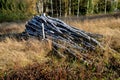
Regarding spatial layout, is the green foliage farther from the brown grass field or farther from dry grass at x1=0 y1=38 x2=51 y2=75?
the brown grass field

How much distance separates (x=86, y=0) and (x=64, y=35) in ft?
110

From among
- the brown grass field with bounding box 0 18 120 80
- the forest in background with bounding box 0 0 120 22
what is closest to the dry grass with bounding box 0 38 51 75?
the brown grass field with bounding box 0 18 120 80

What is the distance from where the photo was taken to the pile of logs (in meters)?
8.03

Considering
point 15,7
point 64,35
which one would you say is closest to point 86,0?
point 15,7

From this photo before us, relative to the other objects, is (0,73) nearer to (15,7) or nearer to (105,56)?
(105,56)

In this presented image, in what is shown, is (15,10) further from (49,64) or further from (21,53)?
(49,64)

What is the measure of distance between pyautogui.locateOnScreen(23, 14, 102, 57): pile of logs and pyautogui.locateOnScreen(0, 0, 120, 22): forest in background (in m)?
28.7

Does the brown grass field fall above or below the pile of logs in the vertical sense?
below

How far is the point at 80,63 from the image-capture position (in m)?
7.29

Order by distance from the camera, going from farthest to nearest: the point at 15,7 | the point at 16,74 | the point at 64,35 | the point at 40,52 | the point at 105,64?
the point at 15,7
the point at 64,35
the point at 40,52
the point at 105,64
the point at 16,74

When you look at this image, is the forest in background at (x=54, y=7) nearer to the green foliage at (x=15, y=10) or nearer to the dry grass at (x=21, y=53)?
the green foliage at (x=15, y=10)

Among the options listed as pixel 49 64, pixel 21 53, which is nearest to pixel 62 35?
pixel 21 53

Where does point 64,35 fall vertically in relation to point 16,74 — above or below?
above

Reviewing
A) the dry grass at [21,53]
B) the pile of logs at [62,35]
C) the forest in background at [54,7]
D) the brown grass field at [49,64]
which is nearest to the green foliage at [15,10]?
the forest in background at [54,7]
